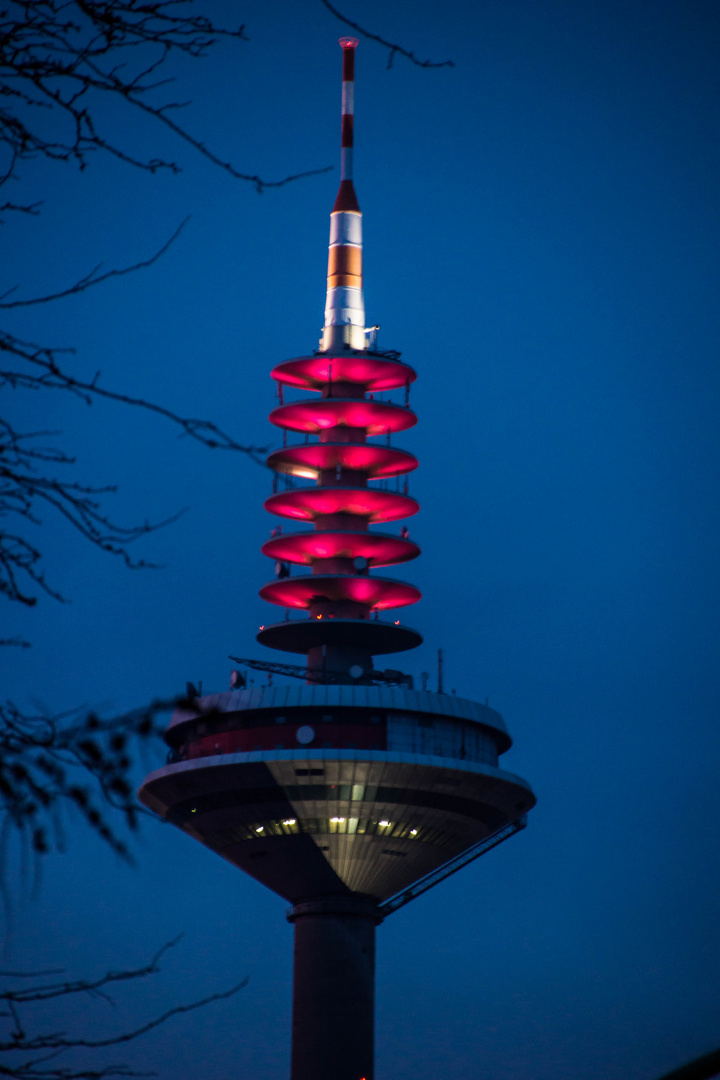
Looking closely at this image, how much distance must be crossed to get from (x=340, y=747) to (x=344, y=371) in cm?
2137

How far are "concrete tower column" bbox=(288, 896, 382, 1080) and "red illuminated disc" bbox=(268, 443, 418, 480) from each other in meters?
22.8

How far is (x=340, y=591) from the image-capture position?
86438 mm

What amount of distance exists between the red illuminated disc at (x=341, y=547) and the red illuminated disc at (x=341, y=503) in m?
1.97

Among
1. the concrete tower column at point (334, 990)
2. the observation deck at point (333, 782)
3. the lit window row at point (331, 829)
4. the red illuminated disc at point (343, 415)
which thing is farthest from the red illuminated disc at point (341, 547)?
the concrete tower column at point (334, 990)

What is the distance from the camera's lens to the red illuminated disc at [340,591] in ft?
281

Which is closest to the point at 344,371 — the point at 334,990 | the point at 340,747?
the point at 340,747

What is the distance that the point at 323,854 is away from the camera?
83.4 metres

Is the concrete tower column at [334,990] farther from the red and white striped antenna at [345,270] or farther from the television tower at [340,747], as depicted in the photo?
the red and white striped antenna at [345,270]

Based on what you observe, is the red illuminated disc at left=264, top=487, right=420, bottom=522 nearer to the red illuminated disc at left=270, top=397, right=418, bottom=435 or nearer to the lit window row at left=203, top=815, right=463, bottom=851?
the red illuminated disc at left=270, top=397, right=418, bottom=435

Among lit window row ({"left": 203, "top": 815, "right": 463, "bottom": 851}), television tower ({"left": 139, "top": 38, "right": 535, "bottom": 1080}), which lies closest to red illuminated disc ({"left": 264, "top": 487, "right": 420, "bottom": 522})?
television tower ({"left": 139, "top": 38, "right": 535, "bottom": 1080})

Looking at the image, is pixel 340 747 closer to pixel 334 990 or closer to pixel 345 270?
pixel 334 990

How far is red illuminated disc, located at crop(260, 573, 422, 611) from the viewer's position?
281 feet

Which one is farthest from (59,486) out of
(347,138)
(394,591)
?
(347,138)

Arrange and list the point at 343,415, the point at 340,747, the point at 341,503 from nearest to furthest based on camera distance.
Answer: the point at 340,747
the point at 341,503
the point at 343,415
